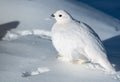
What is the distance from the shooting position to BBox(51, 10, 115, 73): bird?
6.76 metres

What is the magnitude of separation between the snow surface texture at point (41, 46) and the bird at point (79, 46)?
112 millimetres

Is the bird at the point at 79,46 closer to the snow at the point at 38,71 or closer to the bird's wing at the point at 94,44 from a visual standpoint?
the bird's wing at the point at 94,44

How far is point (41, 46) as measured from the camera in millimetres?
7707

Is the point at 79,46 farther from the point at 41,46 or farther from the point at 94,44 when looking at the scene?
the point at 41,46

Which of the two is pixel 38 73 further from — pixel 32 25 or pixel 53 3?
pixel 53 3

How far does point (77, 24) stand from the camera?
716 centimetres

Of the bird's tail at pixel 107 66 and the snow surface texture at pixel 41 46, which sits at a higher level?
the bird's tail at pixel 107 66

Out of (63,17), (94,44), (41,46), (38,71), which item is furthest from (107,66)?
(41,46)

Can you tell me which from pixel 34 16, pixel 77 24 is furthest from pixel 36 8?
pixel 77 24

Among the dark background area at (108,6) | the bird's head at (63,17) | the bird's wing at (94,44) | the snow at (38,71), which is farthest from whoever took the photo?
the dark background area at (108,6)

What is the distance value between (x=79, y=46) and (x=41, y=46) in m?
0.99

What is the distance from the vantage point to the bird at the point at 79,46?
676 cm

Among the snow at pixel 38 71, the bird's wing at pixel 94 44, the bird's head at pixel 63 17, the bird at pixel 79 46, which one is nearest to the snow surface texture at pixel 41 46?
the snow at pixel 38 71

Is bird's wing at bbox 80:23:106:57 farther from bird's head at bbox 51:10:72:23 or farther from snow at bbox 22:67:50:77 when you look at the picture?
snow at bbox 22:67:50:77
